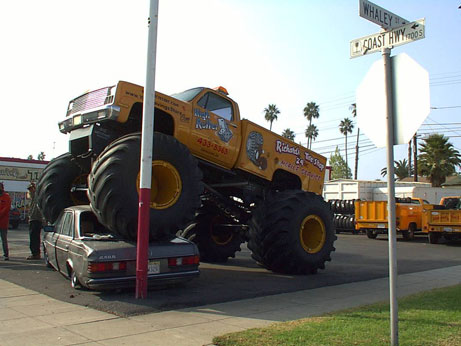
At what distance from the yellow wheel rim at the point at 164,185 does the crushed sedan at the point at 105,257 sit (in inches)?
27.9

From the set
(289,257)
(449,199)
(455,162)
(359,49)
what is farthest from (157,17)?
(455,162)

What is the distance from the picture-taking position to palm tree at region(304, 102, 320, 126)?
3012 inches

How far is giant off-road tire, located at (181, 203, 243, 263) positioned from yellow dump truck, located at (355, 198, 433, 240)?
10.9m

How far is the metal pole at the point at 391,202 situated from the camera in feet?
14.8

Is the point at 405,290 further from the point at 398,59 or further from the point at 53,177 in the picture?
the point at 53,177

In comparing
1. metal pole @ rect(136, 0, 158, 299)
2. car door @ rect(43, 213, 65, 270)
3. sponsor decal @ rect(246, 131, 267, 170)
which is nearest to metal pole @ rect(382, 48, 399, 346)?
metal pole @ rect(136, 0, 158, 299)

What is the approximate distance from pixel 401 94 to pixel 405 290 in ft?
18.1

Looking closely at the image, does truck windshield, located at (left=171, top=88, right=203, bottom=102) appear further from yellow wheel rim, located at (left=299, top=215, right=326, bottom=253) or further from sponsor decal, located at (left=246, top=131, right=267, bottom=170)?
yellow wheel rim, located at (left=299, top=215, right=326, bottom=253)

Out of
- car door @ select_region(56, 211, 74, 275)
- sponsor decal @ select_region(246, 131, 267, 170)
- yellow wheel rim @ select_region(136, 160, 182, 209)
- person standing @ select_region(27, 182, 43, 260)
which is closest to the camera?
yellow wheel rim @ select_region(136, 160, 182, 209)

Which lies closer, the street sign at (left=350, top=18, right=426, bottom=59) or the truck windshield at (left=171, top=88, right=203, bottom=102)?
the street sign at (left=350, top=18, right=426, bottom=59)

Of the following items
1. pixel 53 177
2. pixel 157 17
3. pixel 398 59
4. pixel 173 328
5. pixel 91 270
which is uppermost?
pixel 157 17

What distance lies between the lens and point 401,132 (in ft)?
15.2

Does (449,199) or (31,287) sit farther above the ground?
(449,199)

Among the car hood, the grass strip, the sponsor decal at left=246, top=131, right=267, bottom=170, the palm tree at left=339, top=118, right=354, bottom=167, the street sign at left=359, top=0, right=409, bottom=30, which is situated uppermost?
the palm tree at left=339, top=118, right=354, bottom=167
